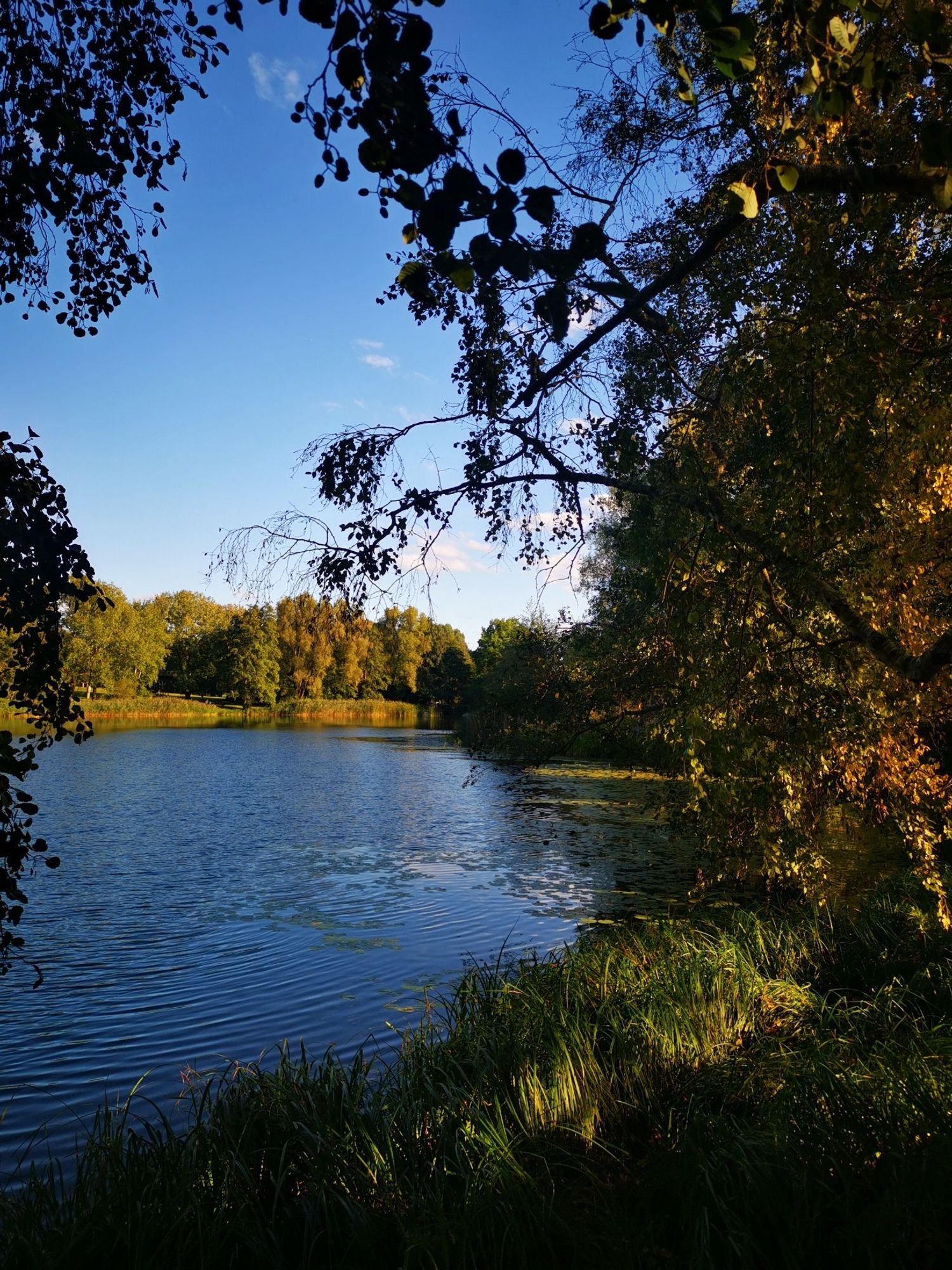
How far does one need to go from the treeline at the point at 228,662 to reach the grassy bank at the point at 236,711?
1895mm

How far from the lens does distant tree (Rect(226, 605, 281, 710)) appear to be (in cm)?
7881

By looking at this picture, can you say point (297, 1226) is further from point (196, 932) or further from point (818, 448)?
point (196, 932)

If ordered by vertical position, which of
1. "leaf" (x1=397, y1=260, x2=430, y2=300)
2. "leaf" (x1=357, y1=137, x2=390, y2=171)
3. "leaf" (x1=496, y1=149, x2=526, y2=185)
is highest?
"leaf" (x1=357, y1=137, x2=390, y2=171)

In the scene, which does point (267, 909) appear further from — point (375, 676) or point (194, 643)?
point (194, 643)

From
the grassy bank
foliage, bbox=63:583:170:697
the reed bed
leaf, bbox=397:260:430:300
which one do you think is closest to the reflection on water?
leaf, bbox=397:260:430:300

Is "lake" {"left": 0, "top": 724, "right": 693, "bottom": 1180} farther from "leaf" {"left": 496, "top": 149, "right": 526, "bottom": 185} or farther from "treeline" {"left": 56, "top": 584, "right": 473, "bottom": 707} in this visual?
"treeline" {"left": 56, "top": 584, "right": 473, "bottom": 707}

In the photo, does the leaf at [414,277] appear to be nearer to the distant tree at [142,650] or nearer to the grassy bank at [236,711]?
the grassy bank at [236,711]

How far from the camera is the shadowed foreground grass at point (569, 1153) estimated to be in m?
3.29

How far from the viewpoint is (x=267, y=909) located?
12.4 metres

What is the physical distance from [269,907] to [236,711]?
225 feet

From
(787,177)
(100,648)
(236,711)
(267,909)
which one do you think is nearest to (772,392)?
(787,177)

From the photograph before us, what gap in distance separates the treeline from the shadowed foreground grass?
53178mm

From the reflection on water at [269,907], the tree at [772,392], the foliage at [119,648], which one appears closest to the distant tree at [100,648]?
the foliage at [119,648]

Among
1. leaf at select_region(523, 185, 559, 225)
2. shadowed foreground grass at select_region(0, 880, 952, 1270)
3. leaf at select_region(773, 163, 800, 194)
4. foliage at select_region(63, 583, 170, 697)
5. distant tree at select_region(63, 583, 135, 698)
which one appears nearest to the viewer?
leaf at select_region(523, 185, 559, 225)
